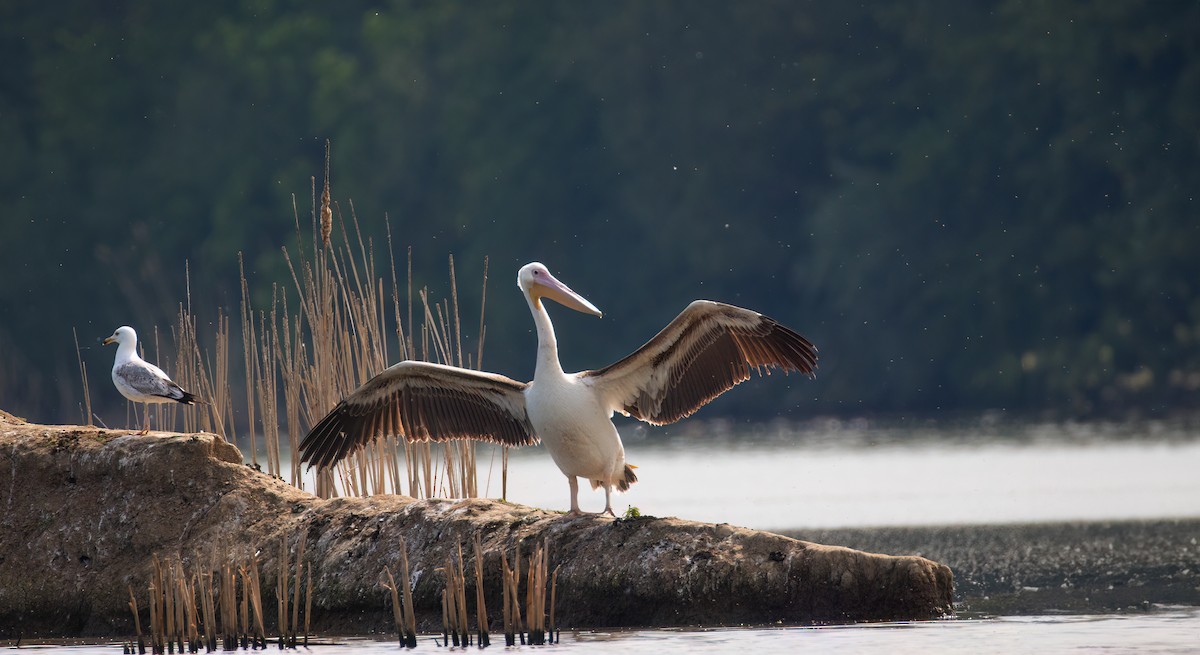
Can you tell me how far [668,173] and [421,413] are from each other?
32329 mm

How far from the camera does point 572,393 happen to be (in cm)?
1015

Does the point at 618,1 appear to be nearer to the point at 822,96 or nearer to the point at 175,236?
the point at 822,96

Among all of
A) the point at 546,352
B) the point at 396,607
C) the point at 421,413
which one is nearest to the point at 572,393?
the point at 546,352

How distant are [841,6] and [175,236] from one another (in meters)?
15.7

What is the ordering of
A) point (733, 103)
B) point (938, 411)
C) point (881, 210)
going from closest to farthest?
point (938, 411)
point (881, 210)
point (733, 103)

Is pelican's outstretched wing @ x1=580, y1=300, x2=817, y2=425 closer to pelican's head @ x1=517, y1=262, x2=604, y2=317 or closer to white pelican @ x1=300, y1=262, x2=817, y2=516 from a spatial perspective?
white pelican @ x1=300, y1=262, x2=817, y2=516

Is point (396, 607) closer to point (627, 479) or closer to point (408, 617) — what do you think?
point (408, 617)

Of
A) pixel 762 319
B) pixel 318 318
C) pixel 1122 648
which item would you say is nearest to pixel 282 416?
pixel 318 318

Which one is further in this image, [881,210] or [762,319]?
[881,210]

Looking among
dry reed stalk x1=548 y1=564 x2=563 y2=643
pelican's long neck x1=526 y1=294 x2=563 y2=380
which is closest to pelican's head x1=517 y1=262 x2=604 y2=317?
pelican's long neck x1=526 y1=294 x2=563 y2=380

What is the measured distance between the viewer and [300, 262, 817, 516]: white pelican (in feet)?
33.2

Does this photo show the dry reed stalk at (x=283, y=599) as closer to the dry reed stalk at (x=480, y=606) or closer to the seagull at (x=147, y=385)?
the dry reed stalk at (x=480, y=606)

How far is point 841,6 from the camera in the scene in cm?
4112

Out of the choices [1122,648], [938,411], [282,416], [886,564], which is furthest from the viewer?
[938,411]
